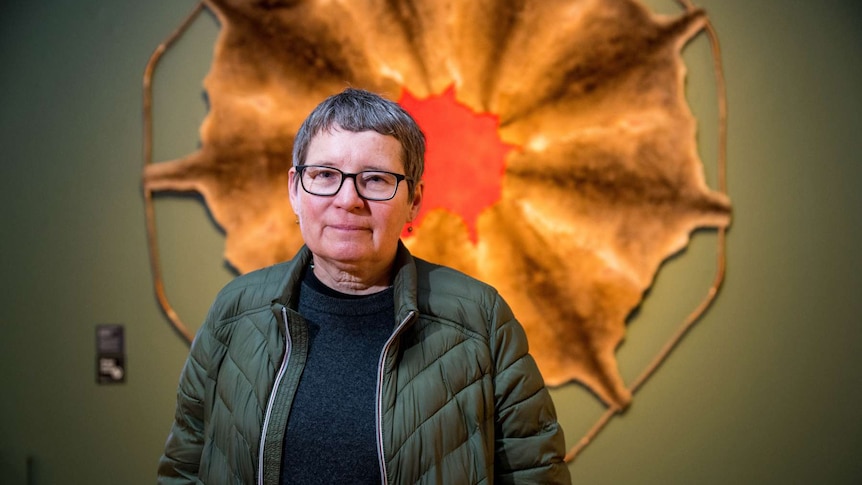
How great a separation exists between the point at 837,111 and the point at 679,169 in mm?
450

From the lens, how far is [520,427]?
0.91m

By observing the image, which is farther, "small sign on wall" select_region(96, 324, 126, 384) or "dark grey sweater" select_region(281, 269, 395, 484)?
"small sign on wall" select_region(96, 324, 126, 384)

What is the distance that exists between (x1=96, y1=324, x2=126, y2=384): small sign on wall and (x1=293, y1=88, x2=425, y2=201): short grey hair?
0.93 metres

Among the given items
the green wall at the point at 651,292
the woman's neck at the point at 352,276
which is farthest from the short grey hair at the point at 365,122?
the green wall at the point at 651,292

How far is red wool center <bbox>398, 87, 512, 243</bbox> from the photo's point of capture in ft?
5.21

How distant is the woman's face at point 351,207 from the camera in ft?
2.88

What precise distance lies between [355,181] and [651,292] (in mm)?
998

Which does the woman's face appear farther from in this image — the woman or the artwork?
the artwork

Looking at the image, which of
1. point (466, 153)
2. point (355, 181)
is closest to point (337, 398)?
point (355, 181)

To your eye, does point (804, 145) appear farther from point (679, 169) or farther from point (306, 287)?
point (306, 287)

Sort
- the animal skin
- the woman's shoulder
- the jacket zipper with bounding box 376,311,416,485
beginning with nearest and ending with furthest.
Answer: the jacket zipper with bounding box 376,311,416,485 < the woman's shoulder < the animal skin

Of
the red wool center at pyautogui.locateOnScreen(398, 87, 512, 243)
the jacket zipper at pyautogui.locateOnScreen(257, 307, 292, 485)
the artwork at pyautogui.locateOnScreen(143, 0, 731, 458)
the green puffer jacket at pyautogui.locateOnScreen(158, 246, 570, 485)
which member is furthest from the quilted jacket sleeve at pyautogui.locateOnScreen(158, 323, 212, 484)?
the red wool center at pyautogui.locateOnScreen(398, 87, 512, 243)

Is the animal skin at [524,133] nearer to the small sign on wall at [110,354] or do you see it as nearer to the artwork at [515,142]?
the artwork at [515,142]

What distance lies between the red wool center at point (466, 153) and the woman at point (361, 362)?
62 centimetres
